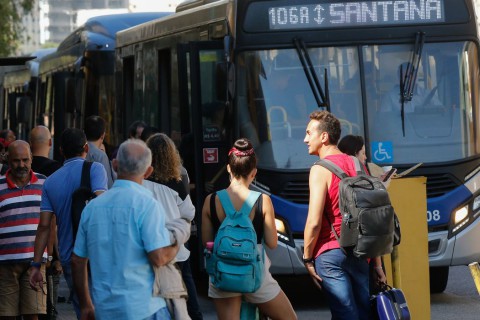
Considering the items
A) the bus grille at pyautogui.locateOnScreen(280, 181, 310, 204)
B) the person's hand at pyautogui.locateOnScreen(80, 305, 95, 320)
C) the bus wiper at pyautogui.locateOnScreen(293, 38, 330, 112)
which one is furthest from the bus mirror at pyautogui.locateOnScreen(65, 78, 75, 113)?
the person's hand at pyautogui.locateOnScreen(80, 305, 95, 320)

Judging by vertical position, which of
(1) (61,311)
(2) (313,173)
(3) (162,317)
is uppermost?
(2) (313,173)

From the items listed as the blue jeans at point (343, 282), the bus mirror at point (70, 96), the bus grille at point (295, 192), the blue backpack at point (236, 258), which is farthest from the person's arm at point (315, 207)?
the bus mirror at point (70, 96)

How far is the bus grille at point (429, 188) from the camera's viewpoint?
40.8ft

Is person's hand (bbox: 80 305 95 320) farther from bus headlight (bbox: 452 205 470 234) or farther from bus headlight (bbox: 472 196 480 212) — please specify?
bus headlight (bbox: 472 196 480 212)

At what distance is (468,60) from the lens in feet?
41.6

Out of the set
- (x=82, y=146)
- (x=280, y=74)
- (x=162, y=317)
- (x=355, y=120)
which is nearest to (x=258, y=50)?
(x=280, y=74)

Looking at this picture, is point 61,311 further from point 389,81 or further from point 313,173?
point 313,173

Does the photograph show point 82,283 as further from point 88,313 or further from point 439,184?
point 439,184

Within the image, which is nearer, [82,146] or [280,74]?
[82,146]

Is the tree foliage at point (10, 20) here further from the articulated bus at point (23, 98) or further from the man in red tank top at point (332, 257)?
the man in red tank top at point (332, 257)

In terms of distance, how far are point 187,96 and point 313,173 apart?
19.3ft

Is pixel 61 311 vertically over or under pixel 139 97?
under

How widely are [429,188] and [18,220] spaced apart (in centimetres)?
440

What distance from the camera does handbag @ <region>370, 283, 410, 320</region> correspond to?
26.4 feet
